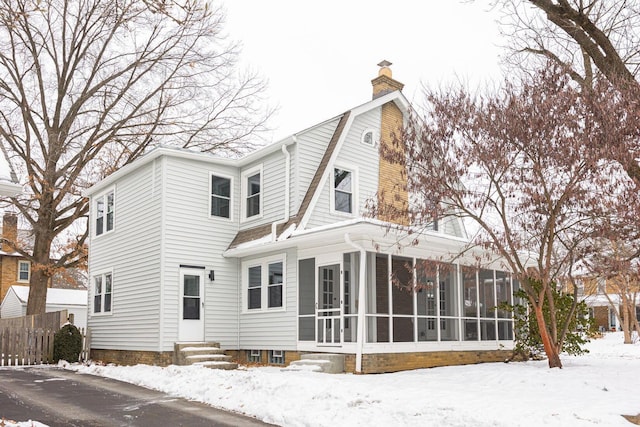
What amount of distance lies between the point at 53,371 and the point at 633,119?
1512 cm

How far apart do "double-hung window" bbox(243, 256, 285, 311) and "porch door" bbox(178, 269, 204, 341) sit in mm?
1359

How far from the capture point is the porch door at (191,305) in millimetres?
16688

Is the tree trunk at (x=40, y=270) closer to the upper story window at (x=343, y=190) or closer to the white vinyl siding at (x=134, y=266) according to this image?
the white vinyl siding at (x=134, y=266)

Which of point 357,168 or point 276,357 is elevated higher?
point 357,168

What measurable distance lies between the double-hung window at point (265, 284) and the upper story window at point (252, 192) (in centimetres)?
156

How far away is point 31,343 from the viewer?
745 inches

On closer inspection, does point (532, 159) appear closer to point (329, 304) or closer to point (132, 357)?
point (329, 304)

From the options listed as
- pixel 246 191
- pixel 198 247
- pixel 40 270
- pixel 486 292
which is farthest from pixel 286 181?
pixel 40 270

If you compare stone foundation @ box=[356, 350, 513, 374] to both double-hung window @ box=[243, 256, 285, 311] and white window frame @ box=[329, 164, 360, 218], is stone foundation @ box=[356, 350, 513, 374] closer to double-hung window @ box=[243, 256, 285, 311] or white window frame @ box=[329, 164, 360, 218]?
double-hung window @ box=[243, 256, 285, 311]

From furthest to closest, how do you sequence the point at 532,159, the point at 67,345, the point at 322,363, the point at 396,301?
1. the point at 67,345
2. the point at 396,301
3. the point at 322,363
4. the point at 532,159

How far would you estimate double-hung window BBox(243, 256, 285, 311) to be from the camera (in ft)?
54.1

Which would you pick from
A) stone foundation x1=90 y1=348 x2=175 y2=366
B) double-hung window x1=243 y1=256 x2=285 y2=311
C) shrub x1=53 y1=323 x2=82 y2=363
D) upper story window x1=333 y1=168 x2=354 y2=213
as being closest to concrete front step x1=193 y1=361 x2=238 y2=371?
stone foundation x1=90 y1=348 x2=175 y2=366

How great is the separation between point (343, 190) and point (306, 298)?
3.49 metres

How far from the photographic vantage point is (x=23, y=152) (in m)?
26.3
